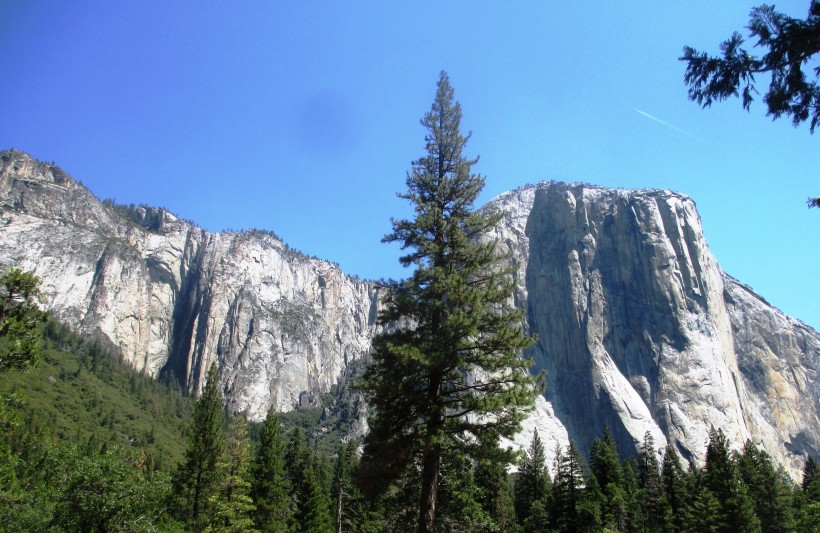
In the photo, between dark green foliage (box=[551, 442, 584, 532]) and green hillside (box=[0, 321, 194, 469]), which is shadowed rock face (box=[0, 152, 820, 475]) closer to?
green hillside (box=[0, 321, 194, 469])

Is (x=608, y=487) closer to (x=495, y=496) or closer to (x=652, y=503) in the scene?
(x=652, y=503)

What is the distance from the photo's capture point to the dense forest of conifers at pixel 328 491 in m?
17.0

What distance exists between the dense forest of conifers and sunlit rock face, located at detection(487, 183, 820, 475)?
3121 inches

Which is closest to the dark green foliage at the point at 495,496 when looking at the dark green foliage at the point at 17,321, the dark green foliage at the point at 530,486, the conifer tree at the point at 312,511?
the dark green foliage at the point at 530,486

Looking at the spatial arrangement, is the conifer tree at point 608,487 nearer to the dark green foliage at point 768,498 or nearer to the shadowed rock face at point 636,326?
the dark green foliage at point 768,498

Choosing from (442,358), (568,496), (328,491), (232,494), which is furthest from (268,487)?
(442,358)

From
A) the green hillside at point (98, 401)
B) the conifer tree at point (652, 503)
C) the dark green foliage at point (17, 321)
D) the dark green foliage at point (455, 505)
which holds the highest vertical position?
the green hillside at point (98, 401)

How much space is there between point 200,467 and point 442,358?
92.4 ft

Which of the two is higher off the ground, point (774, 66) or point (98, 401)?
point (98, 401)

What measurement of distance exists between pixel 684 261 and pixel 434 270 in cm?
16806

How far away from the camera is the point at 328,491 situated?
65.7m

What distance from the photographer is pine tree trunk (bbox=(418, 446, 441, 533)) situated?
13.6 m

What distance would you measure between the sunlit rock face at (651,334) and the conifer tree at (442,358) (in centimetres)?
13210

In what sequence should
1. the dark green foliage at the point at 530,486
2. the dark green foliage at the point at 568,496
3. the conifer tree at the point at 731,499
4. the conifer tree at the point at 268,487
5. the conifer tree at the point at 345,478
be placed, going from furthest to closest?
the dark green foliage at the point at 530,486, the conifer tree at the point at 345,478, the dark green foliage at the point at 568,496, the conifer tree at the point at 731,499, the conifer tree at the point at 268,487
